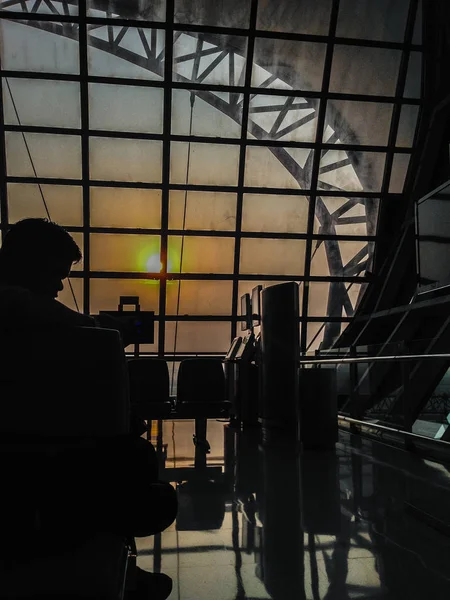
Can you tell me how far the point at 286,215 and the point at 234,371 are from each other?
411 centimetres

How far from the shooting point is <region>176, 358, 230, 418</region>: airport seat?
16.9 feet

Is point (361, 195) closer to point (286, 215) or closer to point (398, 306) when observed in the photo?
point (286, 215)

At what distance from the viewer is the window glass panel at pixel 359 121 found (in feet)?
34.2

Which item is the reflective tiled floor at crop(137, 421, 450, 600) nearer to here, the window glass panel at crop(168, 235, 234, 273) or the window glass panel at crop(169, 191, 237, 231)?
the window glass panel at crop(168, 235, 234, 273)

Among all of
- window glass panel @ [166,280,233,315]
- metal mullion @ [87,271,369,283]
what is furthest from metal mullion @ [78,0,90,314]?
window glass panel @ [166,280,233,315]

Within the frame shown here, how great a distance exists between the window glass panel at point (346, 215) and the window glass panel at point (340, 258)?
0.23 m

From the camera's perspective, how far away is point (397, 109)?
10523 millimetres

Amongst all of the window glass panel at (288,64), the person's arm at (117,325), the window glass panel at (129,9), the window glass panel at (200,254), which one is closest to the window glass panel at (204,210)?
the window glass panel at (200,254)

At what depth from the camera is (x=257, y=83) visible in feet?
33.3

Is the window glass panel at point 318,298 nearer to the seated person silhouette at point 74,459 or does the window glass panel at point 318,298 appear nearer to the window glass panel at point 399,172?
the window glass panel at point 399,172

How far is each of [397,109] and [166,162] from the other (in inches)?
173

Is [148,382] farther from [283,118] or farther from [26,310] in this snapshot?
[283,118]

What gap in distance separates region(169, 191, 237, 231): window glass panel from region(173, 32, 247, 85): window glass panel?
2005mm

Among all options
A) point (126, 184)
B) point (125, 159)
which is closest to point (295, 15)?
point (125, 159)
